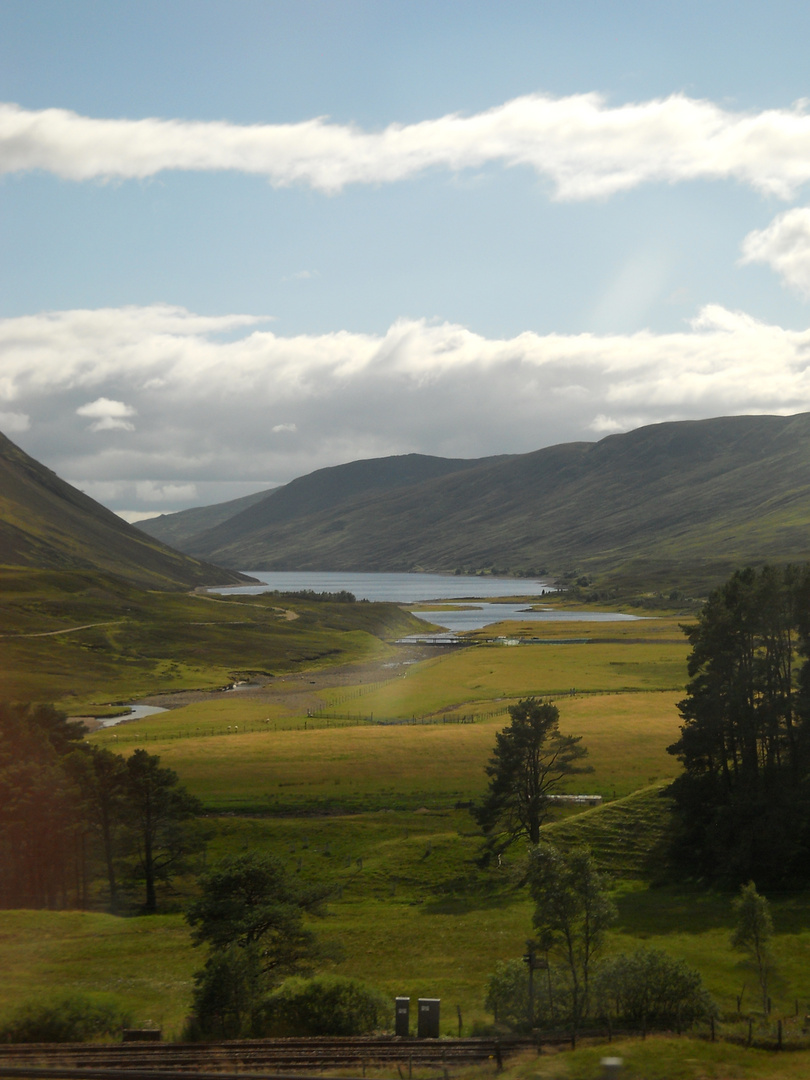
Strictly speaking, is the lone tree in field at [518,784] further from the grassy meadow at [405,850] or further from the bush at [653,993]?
the bush at [653,993]

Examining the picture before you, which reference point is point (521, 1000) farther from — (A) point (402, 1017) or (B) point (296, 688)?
(B) point (296, 688)

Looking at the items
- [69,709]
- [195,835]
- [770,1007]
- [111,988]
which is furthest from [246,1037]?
[69,709]

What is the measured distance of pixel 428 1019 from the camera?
111 feet

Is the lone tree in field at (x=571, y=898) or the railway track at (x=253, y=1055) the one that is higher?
the lone tree in field at (x=571, y=898)

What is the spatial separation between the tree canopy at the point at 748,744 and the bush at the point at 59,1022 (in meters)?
42.1

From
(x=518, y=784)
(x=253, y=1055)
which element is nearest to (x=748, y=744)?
(x=518, y=784)

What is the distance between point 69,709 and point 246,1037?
397 ft

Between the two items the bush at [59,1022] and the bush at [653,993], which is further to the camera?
the bush at [653,993]

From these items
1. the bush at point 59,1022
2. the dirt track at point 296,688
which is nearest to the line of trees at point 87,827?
the bush at point 59,1022

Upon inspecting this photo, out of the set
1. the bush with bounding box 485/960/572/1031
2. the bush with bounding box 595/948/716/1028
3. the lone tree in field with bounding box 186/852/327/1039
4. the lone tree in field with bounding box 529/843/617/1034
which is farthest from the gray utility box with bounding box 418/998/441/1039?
the bush with bounding box 595/948/716/1028

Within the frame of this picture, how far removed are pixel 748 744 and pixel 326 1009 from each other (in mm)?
42981

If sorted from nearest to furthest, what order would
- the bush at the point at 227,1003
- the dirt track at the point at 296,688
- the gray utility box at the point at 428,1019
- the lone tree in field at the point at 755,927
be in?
the gray utility box at the point at 428,1019
the bush at the point at 227,1003
the lone tree in field at the point at 755,927
the dirt track at the point at 296,688

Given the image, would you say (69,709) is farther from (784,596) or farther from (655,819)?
(784,596)

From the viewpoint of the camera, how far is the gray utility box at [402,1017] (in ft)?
110
